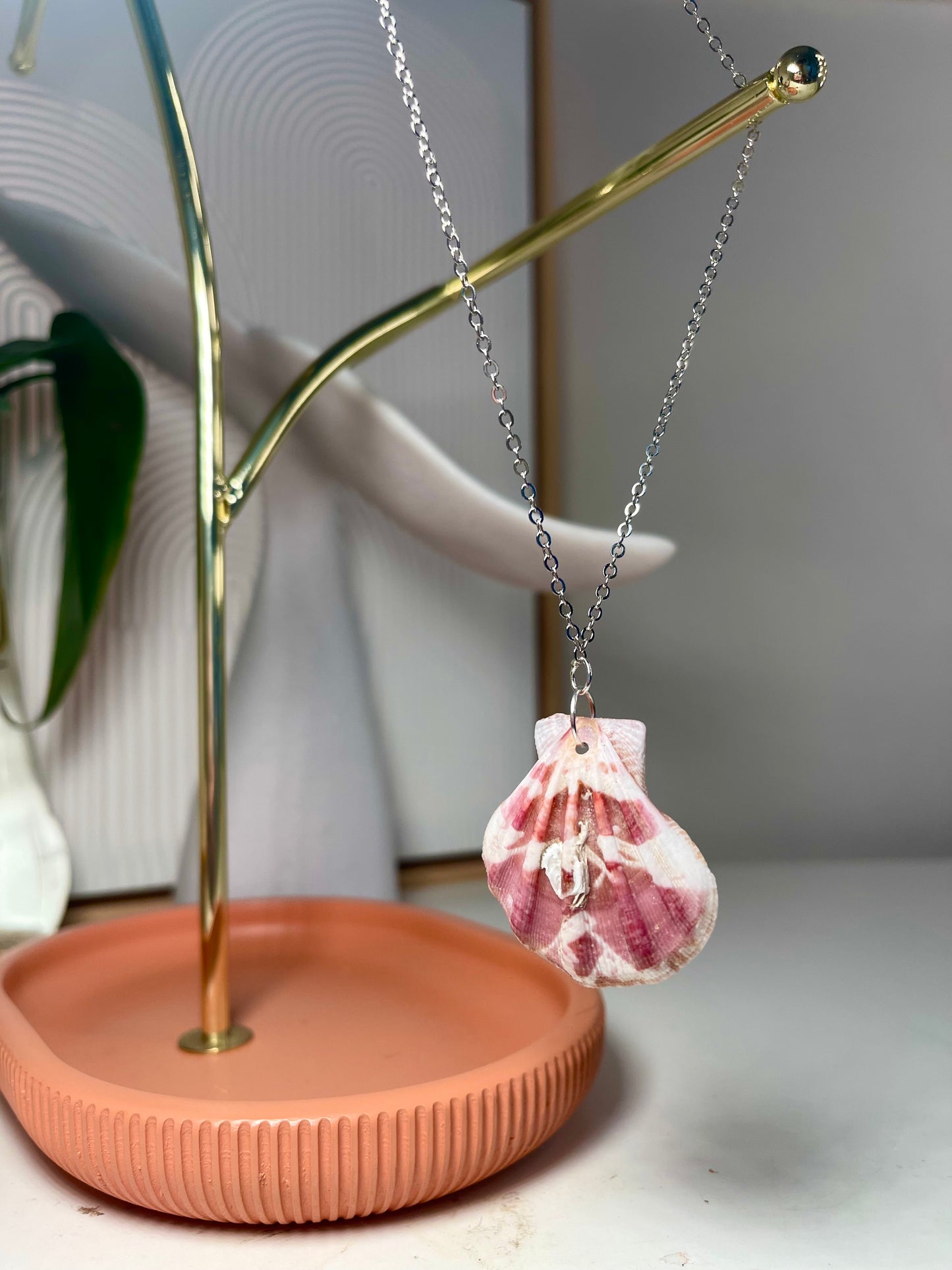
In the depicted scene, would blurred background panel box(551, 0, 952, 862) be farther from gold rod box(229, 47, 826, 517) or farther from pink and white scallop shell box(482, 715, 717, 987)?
pink and white scallop shell box(482, 715, 717, 987)

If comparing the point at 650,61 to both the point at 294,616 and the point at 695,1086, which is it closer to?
the point at 294,616

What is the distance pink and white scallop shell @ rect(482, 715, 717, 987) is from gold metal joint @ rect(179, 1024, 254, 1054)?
304 mm

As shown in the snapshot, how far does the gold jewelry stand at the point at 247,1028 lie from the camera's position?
546mm

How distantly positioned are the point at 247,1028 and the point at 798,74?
66 cm

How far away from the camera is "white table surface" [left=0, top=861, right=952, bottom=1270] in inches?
21.9

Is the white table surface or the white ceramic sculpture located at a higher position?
the white ceramic sculpture

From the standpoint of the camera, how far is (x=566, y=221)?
0.70 meters

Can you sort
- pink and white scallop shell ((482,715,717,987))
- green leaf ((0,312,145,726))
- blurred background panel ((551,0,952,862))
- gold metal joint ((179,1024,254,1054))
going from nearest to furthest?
pink and white scallop shell ((482,715,717,987)) → gold metal joint ((179,1024,254,1054)) → green leaf ((0,312,145,726)) → blurred background panel ((551,0,952,862))

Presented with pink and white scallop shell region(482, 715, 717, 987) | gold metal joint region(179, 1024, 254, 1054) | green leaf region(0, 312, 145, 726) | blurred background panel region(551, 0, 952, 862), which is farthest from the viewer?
blurred background panel region(551, 0, 952, 862)

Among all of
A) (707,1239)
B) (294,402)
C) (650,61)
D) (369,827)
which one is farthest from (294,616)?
(650,61)

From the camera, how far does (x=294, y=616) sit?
1.11 m

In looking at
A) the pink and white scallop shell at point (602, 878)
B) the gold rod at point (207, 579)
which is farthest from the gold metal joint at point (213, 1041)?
the pink and white scallop shell at point (602, 878)

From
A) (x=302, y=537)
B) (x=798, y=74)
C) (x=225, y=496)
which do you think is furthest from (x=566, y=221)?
(x=302, y=537)

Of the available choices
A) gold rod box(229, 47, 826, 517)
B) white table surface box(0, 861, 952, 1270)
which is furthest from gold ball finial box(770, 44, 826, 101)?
white table surface box(0, 861, 952, 1270)
